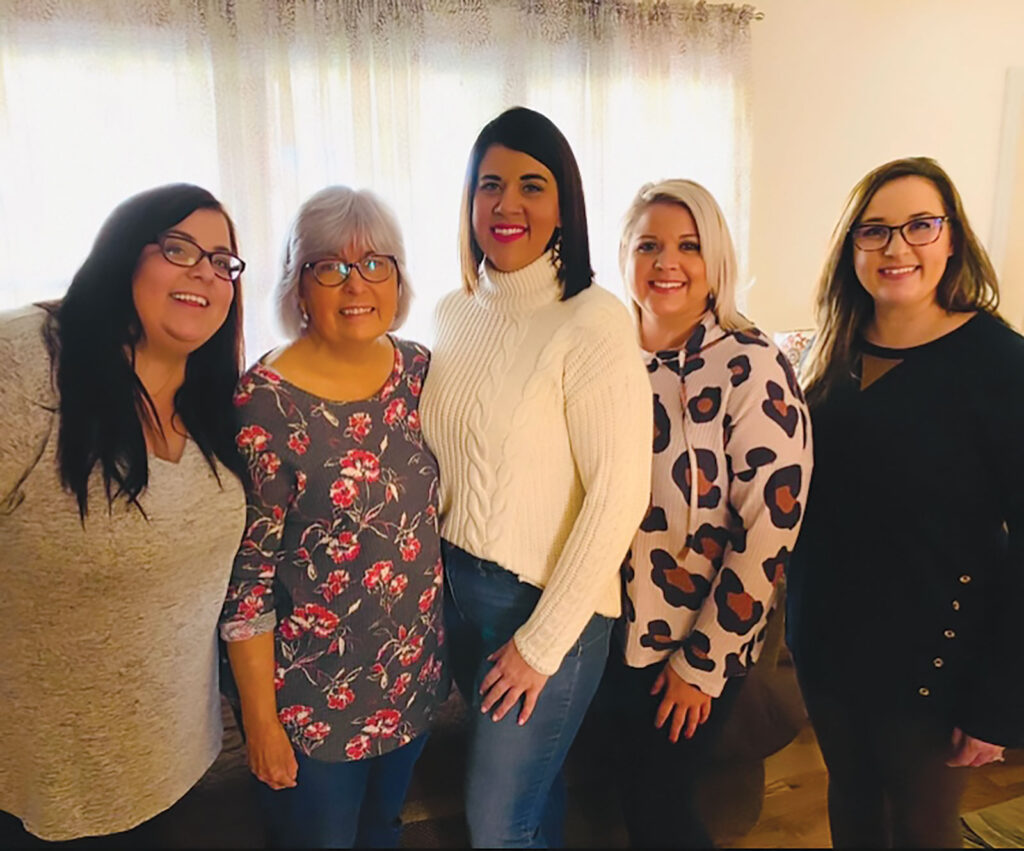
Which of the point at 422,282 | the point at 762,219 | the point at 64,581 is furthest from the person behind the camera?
the point at 762,219

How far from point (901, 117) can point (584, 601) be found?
3295mm

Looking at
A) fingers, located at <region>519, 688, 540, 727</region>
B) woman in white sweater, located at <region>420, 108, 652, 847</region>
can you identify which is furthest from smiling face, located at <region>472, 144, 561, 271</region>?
fingers, located at <region>519, 688, 540, 727</region>

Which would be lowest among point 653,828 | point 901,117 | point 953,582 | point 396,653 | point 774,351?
point 653,828

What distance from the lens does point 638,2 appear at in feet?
9.93

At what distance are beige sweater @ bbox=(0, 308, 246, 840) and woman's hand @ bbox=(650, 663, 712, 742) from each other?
0.70 metres

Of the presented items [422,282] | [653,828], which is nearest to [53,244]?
[422,282]

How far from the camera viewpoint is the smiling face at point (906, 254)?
4.03ft

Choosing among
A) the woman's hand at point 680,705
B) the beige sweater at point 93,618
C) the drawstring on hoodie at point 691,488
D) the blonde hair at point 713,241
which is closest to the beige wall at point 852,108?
the blonde hair at point 713,241

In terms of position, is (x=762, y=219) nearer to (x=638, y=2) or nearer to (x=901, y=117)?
(x=901, y=117)

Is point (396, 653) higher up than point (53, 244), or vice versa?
point (53, 244)

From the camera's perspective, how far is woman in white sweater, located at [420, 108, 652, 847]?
1122 mm

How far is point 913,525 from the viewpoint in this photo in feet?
3.83

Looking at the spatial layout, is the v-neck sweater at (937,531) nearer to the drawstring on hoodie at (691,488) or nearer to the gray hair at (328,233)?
the drawstring on hoodie at (691,488)

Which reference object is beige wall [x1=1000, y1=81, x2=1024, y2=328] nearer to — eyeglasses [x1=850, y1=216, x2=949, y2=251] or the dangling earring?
eyeglasses [x1=850, y1=216, x2=949, y2=251]
